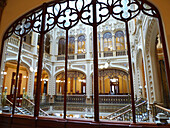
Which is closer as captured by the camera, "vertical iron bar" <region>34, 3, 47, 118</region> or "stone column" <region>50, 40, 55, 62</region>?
"vertical iron bar" <region>34, 3, 47, 118</region>

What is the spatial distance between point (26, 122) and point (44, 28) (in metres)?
2.24

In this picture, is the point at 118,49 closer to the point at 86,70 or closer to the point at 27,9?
the point at 86,70

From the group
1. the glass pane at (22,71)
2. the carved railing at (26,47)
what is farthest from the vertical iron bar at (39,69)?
the carved railing at (26,47)

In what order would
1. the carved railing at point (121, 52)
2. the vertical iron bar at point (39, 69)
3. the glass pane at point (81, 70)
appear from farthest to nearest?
1. the carved railing at point (121, 52)
2. the glass pane at point (81, 70)
3. the vertical iron bar at point (39, 69)

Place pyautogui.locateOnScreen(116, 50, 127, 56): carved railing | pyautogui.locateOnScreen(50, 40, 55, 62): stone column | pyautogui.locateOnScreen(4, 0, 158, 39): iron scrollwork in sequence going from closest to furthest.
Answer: pyautogui.locateOnScreen(4, 0, 158, 39): iron scrollwork, pyautogui.locateOnScreen(116, 50, 127, 56): carved railing, pyautogui.locateOnScreen(50, 40, 55, 62): stone column

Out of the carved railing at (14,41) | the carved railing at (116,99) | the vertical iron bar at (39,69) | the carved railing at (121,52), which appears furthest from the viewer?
the carved railing at (121,52)

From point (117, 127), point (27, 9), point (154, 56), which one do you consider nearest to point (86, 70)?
point (154, 56)

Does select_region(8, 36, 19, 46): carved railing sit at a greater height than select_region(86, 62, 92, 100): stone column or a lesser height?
greater

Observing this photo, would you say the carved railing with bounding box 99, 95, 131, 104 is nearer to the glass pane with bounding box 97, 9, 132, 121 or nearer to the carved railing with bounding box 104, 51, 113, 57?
the glass pane with bounding box 97, 9, 132, 121

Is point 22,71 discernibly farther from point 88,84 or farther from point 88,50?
point 88,50

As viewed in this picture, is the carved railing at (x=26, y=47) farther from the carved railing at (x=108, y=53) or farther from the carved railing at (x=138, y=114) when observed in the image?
the carved railing at (x=138, y=114)

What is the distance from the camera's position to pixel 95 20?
293cm

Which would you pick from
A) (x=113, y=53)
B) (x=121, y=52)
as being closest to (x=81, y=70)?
(x=113, y=53)

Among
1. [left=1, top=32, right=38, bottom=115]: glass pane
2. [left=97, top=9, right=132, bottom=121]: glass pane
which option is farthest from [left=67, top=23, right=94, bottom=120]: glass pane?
[left=1, top=32, right=38, bottom=115]: glass pane
